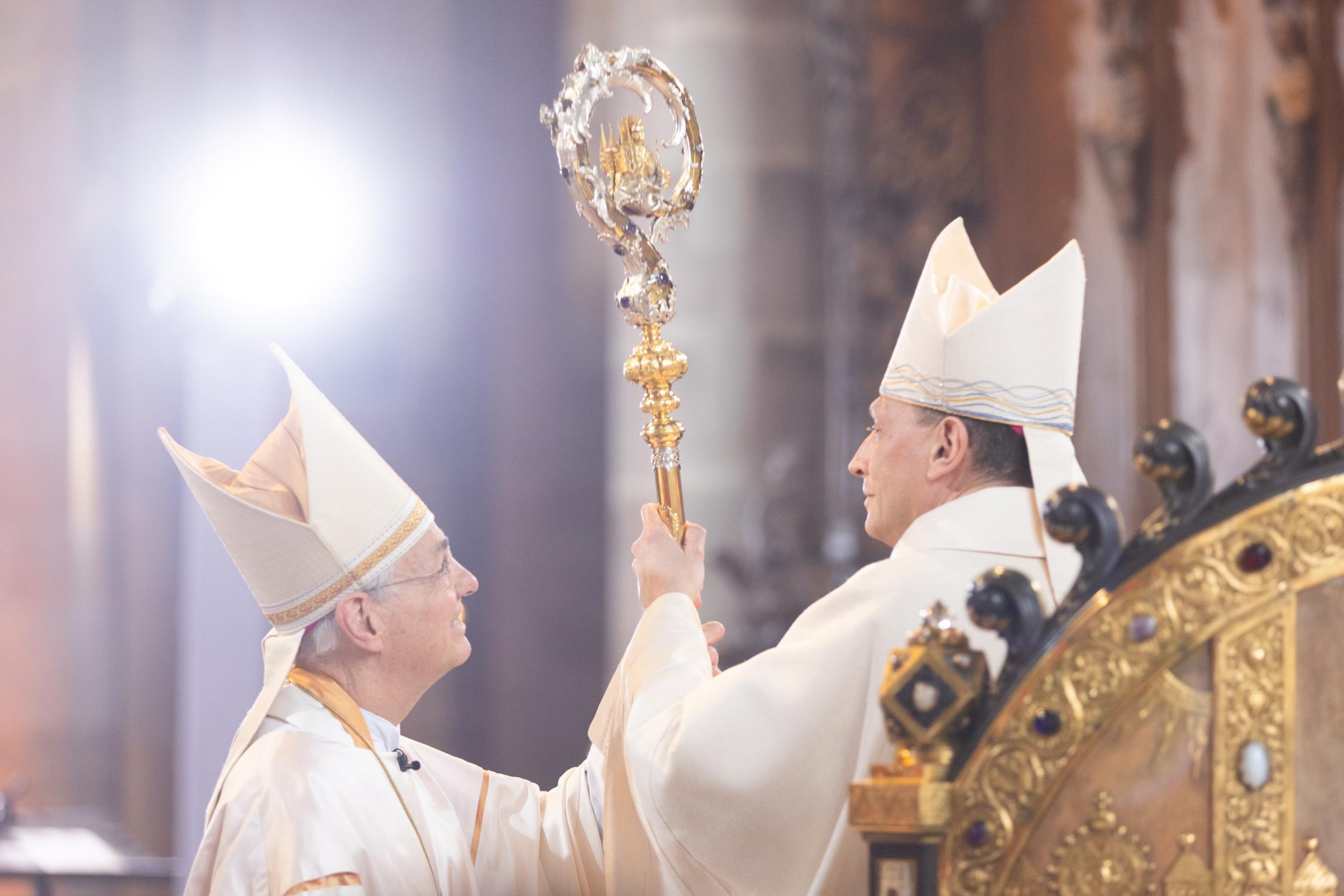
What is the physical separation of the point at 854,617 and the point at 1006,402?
0.40 m

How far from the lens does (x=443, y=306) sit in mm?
6012

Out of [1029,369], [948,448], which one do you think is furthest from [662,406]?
[1029,369]

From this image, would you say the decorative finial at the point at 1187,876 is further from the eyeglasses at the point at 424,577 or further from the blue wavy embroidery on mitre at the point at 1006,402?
the eyeglasses at the point at 424,577

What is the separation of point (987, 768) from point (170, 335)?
5040 mm

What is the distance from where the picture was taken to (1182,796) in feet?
4.36

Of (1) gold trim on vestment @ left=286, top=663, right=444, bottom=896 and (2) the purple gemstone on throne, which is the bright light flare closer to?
(1) gold trim on vestment @ left=286, top=663, right=444, bottom=896

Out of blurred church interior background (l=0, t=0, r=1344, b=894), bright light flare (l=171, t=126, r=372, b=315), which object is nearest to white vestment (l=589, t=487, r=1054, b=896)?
blurred church interior background (l=0, t=0, r=1344, b=894)

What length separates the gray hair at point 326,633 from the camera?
2.23m

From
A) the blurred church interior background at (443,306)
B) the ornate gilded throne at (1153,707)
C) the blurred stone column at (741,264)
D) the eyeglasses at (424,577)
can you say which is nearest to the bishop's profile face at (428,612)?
the eyeglasses at (424,577)

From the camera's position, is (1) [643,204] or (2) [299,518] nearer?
(2) [299,518]

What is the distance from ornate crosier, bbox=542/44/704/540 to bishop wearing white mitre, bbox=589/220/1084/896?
13cm

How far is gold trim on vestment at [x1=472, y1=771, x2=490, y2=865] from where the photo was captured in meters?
2.41

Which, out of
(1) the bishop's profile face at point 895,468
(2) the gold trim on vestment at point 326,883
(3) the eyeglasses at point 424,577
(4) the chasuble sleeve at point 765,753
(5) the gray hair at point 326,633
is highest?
(1) the bishop's profile face at point 895,468

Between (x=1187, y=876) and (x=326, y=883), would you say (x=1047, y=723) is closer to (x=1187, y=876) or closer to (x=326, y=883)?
(x=1187, y=876)
